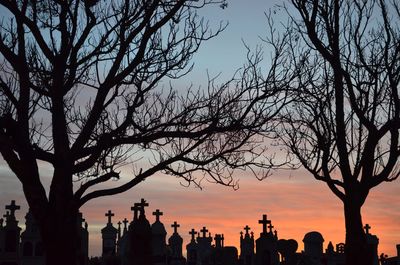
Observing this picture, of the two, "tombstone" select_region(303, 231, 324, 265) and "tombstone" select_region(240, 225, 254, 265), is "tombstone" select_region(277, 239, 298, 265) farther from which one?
"tombstone" select_region(240, 225, 254, 265)

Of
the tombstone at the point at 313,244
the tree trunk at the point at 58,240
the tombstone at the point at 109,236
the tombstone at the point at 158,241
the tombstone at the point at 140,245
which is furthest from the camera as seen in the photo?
the tombstone at the point at 109,236

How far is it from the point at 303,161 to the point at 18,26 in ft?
23.4

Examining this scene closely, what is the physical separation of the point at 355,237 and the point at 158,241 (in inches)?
523

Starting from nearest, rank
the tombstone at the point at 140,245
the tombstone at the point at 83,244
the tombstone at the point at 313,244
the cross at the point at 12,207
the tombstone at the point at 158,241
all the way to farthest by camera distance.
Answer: the tombstone at the point at 140,245, the tombstone at the point at 83,244, the tombstone at the point at 158,241, the cross at the point at 12,207, the tombstone at the point at 313,244

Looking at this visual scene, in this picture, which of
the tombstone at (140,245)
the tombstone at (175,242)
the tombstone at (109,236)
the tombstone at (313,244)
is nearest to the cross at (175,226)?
the tombstone at (175,242)

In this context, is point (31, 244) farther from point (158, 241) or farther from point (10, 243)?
point (158, 241)

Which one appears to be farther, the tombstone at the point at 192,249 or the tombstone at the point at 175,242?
the tombstone at the point at 192,249

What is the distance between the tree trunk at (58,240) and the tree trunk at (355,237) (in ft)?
A: 19.9

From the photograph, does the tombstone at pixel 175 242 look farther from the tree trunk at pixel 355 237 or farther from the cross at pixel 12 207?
the tree trunk at pixel 355 237

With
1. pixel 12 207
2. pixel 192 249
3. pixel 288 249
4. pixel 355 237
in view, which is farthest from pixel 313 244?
pixel 355 237

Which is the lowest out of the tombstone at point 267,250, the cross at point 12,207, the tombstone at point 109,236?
the tombstone at point 267,250

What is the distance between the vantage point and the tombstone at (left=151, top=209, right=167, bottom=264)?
22.1 m

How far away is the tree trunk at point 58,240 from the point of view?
8227 millimetres

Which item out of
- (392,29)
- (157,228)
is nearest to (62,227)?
(392,29)
